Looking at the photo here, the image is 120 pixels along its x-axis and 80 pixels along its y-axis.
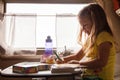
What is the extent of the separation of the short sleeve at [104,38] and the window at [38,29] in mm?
965

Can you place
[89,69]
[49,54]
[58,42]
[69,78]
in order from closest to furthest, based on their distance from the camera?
[69,78] < [89,69] < [49,54] < [58,42]

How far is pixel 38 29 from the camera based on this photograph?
9.16ft

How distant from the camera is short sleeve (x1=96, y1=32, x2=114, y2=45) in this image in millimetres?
1696

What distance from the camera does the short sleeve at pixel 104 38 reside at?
1.70 m

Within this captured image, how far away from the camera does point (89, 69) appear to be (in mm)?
1703

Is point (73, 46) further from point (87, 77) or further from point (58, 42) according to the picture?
point (87, 77)

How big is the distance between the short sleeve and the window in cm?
97

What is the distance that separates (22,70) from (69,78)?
292mm

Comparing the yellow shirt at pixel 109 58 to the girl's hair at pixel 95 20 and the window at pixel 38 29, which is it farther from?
the window at pixel 38 29

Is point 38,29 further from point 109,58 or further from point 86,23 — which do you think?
point 109,58

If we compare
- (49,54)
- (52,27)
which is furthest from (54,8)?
(49,54)

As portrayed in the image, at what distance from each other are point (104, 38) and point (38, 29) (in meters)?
1.23

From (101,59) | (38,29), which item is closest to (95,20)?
(101,59)

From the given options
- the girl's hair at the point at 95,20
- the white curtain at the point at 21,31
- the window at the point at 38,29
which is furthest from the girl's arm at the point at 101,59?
the white curtain at the point at 21,31
